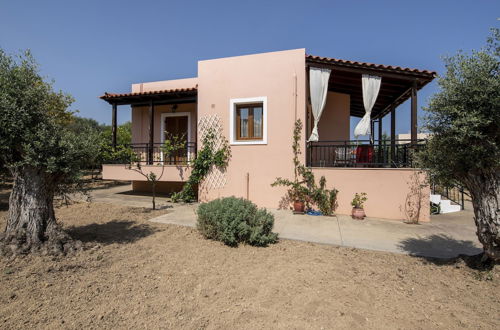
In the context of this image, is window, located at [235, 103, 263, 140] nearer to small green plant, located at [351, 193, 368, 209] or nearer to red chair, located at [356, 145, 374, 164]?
red chair, located at [356, 145, 374, 164]

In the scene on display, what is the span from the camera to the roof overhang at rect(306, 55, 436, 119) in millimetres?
7140

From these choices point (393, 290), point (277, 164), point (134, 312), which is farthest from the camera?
point (277, 164)

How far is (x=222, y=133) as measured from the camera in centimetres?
838

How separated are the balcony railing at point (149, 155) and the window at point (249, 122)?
2039 millimetres

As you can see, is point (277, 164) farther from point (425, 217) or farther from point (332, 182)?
point (425, 217)

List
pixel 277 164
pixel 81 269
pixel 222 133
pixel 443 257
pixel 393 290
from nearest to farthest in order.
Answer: pixel 393 290 < pixel 81 269 < pixel 443 257 < pixel 277 164 < pixel 222 133

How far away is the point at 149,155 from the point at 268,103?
4.94 metres

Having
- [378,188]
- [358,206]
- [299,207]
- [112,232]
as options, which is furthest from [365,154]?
[112,232]

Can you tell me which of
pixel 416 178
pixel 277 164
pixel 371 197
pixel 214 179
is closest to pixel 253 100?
pixel 277 164

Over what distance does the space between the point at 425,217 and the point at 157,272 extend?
6.60 m

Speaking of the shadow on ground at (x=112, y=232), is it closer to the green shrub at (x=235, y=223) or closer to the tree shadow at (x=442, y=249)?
the green shrub at (x=235, y=223)

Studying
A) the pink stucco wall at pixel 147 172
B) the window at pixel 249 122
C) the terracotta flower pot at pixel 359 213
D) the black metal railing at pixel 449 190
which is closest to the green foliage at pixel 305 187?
the terracotta flower pot at pixel 359 213

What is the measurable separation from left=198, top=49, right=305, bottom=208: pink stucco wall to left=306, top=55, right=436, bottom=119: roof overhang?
0.88 metres

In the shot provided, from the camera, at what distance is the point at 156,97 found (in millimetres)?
9859
